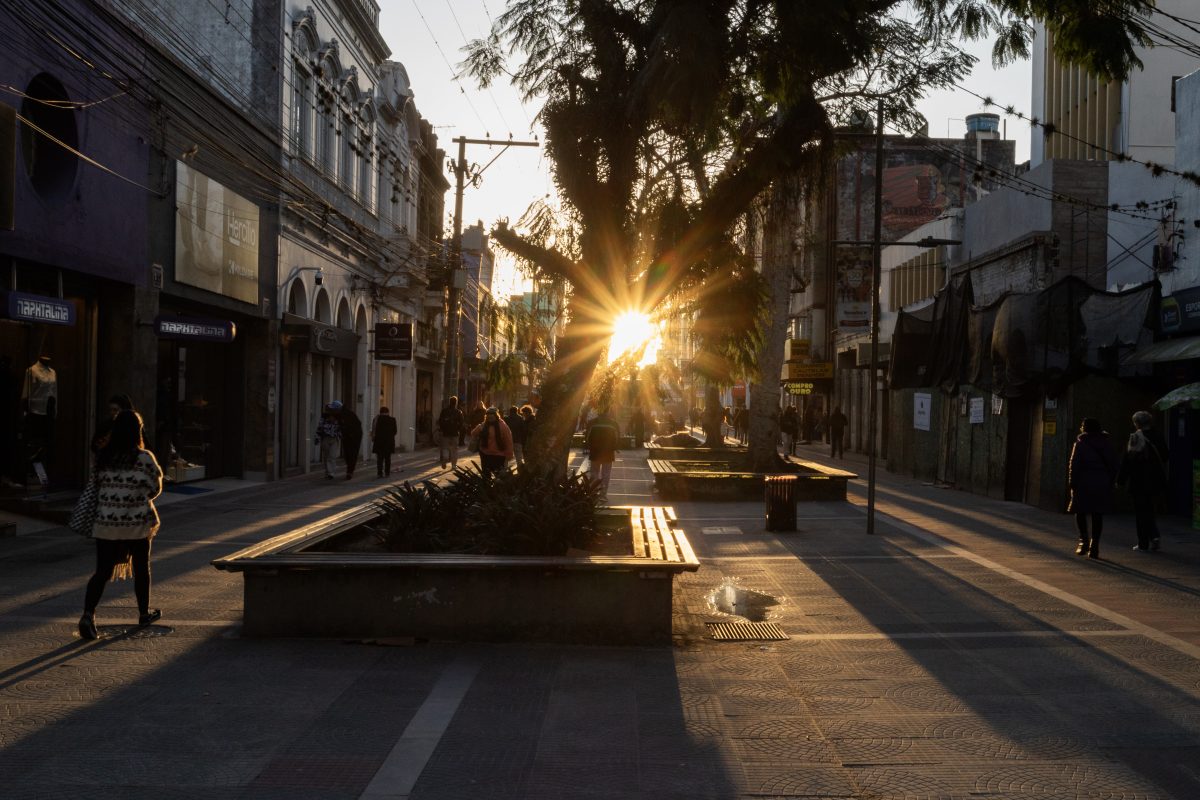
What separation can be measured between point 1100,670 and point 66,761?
6.28 metres

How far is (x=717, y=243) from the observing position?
11633 mm

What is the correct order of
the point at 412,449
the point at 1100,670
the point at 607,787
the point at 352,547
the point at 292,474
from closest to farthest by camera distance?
the point at 607,787
the point at 1100,670
the point at 352,547
the point at 292,474
the point at 412,449

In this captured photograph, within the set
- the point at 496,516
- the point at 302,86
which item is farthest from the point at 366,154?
the point at 496,516

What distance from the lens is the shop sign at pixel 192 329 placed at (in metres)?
18.7

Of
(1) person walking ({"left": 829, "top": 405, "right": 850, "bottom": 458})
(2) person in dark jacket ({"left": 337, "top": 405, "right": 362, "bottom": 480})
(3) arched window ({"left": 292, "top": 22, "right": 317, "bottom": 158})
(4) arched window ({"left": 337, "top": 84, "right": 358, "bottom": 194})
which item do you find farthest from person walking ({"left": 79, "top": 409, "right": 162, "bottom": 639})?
(1) person walking ({"left": 829, "top": 405, "right": 850, "bottom": 458})

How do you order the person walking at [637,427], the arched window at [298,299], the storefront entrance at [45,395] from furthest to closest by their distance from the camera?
the person walking at [637,427] → the arched window at [298,299] → the storefront entrance at [45,395]

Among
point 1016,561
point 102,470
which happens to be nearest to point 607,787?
point 102,470

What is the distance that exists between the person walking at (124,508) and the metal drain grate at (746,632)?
14.2ft

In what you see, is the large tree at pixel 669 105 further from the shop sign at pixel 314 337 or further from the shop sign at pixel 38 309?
the shop sign at pixel 314 337

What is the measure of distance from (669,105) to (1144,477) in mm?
8190

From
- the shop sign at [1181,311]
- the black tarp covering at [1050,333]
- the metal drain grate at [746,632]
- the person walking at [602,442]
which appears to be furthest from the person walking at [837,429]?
the metal drain grate at [746,632]

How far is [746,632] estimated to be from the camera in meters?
9.23

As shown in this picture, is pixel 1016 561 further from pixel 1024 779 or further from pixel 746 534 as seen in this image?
pixel 1024 779

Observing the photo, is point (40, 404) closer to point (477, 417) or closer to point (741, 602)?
point (741, 602)
